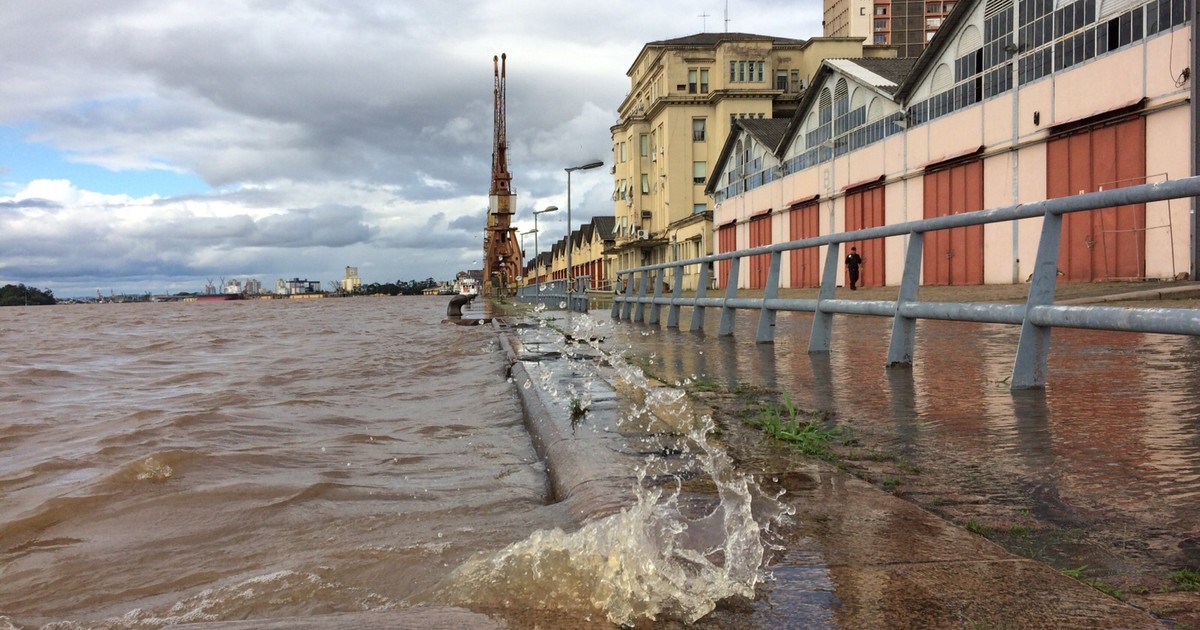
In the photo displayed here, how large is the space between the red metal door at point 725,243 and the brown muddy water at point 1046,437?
36.5 m

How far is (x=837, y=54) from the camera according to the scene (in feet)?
172

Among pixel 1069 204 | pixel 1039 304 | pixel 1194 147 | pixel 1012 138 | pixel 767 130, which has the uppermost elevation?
pixel 767 130

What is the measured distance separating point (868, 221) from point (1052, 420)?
86.9ft

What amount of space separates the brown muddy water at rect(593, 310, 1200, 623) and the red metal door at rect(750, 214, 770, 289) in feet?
94.6

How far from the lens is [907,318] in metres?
5.51

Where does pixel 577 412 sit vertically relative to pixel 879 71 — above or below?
below

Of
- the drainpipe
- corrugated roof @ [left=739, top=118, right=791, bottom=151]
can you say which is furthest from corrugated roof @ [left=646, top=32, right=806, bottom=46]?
the drainpipe

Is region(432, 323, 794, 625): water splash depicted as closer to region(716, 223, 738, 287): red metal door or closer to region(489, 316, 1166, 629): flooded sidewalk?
region(489, 316, 1166, 629): flooded sidewalk

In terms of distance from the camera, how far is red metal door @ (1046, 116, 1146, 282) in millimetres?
17406

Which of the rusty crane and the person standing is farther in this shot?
the rusty crane

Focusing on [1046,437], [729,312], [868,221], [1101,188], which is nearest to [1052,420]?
[1046,437]

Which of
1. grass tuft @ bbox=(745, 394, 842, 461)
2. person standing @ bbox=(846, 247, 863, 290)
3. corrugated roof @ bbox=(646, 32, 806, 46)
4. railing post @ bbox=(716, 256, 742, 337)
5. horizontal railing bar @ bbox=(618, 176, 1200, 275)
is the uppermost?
corrugated roof @ bbox=(646, 32, 806, 46)

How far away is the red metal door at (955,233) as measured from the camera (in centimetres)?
2277

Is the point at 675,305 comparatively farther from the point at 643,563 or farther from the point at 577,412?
the point at 643,563
